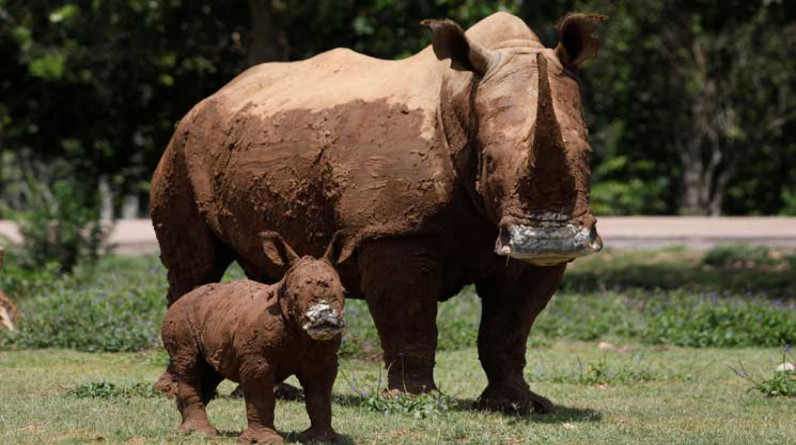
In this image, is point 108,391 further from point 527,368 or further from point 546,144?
point 527,368

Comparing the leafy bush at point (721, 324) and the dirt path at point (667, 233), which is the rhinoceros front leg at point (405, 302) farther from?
the dirt path at point (667, 233)

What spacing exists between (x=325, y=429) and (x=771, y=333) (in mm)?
7225

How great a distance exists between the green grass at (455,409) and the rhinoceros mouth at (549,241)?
37.6 inches

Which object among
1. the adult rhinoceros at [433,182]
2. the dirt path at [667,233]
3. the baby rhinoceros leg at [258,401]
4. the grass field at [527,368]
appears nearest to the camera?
the baby rhinoceros leg at [258,401]

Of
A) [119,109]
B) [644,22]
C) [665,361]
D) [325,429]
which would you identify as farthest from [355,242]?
[644,22]

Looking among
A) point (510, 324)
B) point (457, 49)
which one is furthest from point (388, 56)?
point (457, 49)

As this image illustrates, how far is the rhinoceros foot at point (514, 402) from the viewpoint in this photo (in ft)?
28.8

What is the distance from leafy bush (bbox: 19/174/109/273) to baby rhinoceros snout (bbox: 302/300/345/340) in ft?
38.2

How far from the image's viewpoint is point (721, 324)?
1374cm

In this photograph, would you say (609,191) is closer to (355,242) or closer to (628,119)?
(628,119)

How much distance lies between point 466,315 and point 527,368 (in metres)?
2.76

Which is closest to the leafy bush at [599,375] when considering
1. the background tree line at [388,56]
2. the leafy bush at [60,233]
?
the background tree line at [388,56]

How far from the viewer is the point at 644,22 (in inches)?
1319

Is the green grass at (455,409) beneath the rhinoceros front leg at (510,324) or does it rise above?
beneath
